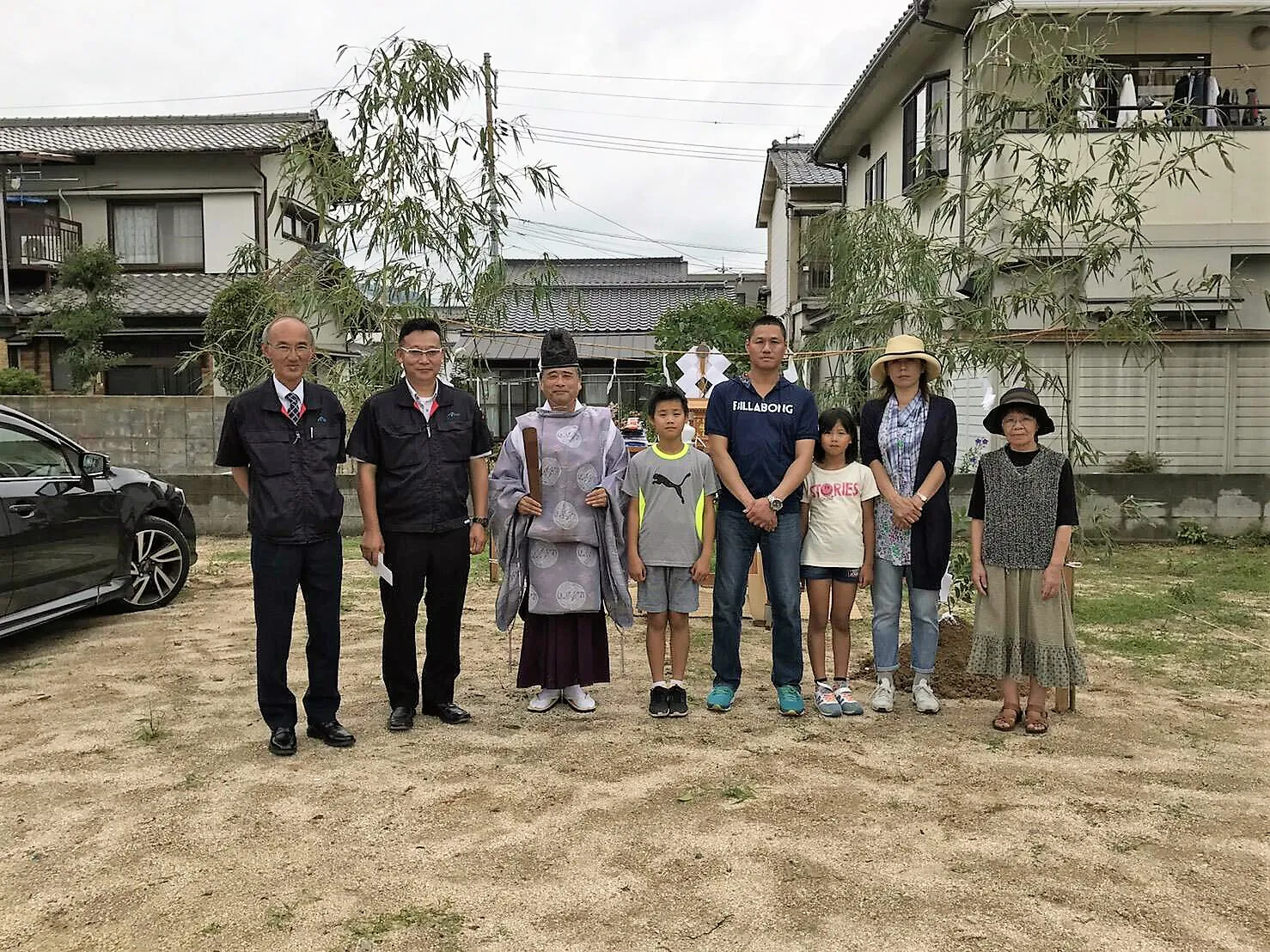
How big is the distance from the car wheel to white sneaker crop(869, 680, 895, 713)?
5.23m

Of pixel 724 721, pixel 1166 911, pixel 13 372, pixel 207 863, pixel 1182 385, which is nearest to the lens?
pixel 1166 911

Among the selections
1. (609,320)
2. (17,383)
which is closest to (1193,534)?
(17,383)

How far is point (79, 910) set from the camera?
2.87m

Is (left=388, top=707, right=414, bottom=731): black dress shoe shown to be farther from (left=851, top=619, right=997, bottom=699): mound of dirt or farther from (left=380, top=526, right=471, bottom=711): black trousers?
(left=851, top=619, right=997, bottom=699): mound of dirt

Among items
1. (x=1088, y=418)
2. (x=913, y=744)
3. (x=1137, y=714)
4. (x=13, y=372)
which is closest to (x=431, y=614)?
(x=913, y=744)

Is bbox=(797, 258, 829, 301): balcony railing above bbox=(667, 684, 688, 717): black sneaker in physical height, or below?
above

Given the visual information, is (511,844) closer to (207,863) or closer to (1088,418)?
(207,863)

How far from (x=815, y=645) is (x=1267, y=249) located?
9766 mm

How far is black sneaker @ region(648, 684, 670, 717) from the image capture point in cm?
469

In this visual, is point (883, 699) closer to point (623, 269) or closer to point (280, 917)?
point (280, 917)

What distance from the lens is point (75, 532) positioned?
6.09 metres

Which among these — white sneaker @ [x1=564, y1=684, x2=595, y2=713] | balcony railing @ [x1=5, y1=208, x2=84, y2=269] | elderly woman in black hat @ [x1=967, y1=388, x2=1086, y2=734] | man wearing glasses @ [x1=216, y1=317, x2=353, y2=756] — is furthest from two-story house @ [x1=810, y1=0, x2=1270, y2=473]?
balcony railing @ [x1=5, y1=208, x2=84, y2=269]

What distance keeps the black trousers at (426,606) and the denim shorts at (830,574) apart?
1648 mm

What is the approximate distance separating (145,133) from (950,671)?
845 inches
